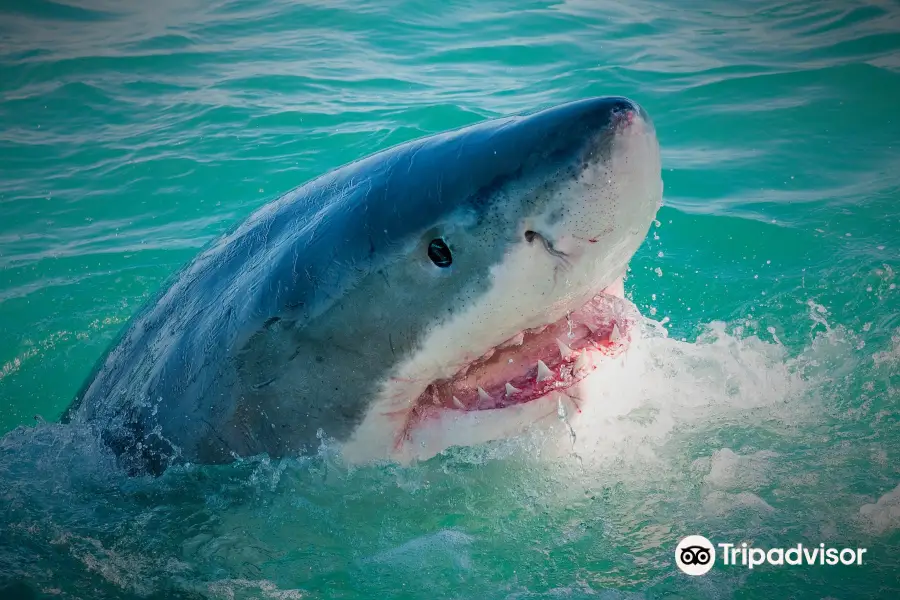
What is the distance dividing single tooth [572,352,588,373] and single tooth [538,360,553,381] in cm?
9

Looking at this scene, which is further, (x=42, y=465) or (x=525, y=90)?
(x=525, y=90)

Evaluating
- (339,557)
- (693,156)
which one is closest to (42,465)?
(339,557)

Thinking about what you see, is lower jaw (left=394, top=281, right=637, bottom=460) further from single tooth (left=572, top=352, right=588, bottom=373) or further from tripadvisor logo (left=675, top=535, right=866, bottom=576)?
tripadvisor logo (left=675, top=535, right=866, bottom=576)

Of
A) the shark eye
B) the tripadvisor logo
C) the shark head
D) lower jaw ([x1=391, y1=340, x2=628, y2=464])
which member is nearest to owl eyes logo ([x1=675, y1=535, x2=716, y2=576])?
the tripadvisor logo

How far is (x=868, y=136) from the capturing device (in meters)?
6.97

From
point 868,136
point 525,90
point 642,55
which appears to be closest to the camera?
point 868,136

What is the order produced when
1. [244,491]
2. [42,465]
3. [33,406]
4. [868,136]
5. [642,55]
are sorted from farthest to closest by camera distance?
[642,55] → [868,136] → [33,406] → [42,465] → [244,491]

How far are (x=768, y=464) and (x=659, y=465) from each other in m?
0.40

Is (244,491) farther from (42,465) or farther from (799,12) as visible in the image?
(799,12)

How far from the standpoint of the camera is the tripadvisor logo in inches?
99.8

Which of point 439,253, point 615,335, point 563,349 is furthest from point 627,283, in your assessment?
point 439,253

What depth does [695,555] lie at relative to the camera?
Result: 102 inches

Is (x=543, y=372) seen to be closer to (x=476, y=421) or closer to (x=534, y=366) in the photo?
(x=534, y=366)

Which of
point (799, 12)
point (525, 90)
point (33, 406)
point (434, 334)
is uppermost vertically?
point (799, 12)
